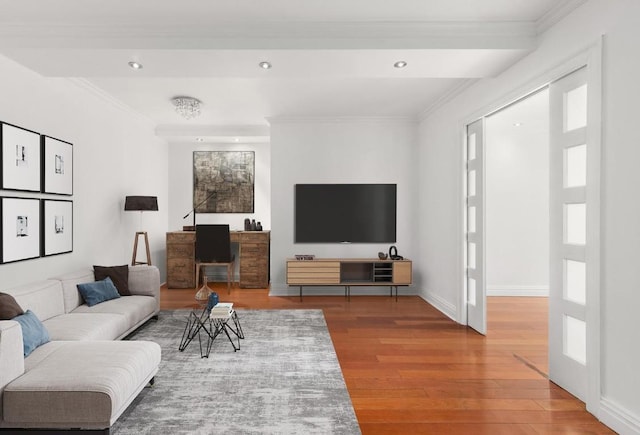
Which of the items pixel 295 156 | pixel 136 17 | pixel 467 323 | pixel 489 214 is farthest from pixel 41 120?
pixel 489 214

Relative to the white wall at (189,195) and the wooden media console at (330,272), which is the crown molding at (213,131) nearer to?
the white wall at (189,195)

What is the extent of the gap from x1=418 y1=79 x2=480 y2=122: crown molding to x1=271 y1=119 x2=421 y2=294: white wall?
0.46 meters

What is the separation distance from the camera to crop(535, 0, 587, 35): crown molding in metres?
2.67

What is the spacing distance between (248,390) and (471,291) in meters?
2.77

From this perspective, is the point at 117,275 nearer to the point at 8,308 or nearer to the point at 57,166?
the point at 57,166

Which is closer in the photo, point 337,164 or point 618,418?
point 618,418

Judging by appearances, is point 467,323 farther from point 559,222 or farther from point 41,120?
point 41,120

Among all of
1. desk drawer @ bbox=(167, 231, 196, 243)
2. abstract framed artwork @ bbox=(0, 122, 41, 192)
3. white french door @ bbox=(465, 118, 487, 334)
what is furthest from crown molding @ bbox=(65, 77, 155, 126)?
white french door @ bbox=(465, 118, 487, 334)

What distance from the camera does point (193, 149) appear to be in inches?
291

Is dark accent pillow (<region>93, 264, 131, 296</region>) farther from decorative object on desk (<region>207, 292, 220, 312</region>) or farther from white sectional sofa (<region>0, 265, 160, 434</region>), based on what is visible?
decorative object on desk (<region>207, 292, 220, 312</region>)

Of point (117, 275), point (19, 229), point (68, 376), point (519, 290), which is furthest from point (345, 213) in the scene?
point (68, 376)

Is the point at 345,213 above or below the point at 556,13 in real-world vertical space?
below

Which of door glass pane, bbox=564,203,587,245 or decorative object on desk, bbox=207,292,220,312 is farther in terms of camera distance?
decorative object on desk, bbox=207,292,220,312

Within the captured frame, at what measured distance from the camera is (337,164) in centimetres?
612
